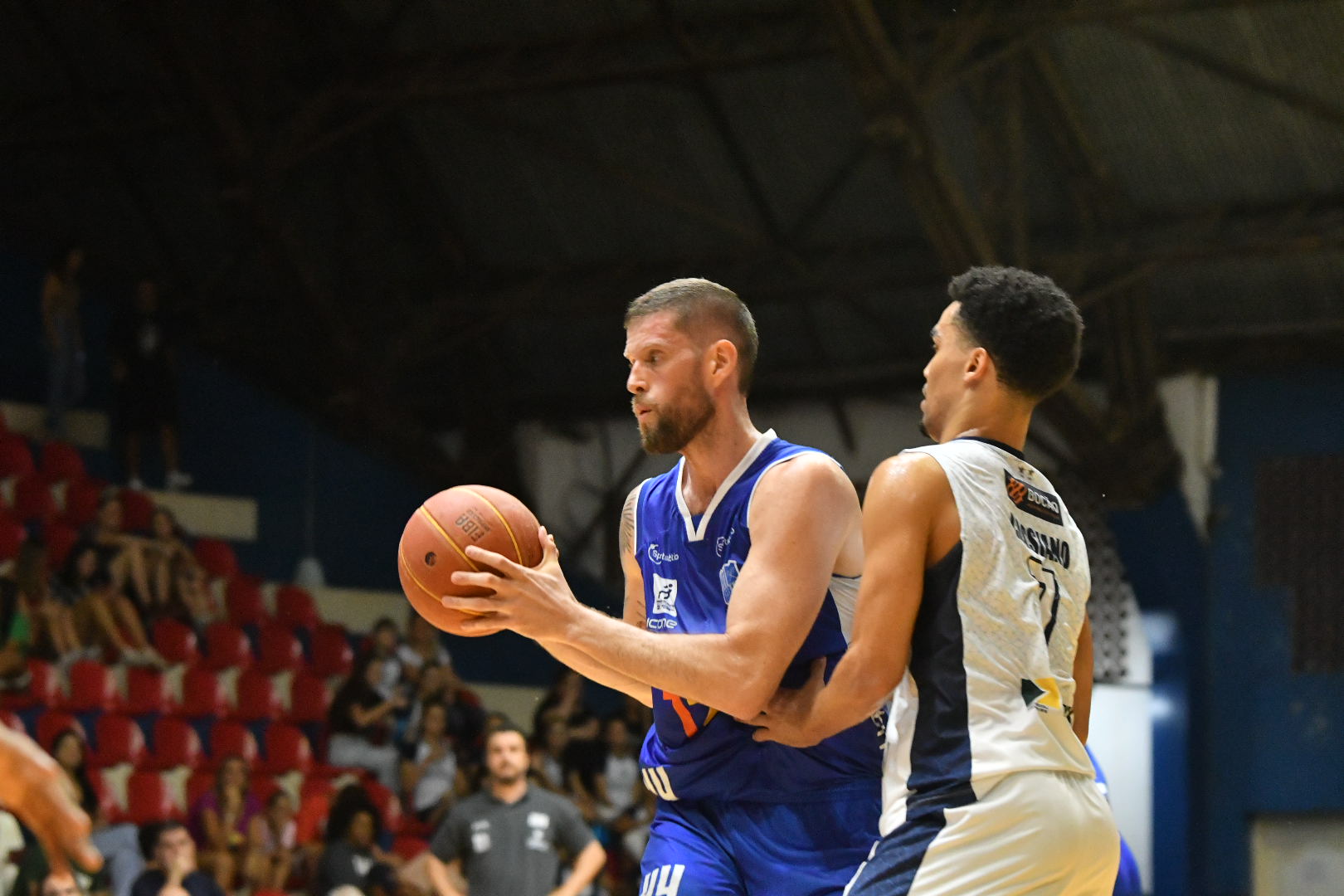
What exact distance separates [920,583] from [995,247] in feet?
32.4

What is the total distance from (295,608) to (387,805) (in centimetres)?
299

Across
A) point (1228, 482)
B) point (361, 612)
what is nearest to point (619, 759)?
point (361, 612)

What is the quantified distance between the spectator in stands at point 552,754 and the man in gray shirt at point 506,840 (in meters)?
3.12

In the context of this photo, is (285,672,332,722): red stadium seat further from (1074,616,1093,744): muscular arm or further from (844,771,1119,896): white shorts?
(844,771,1119,896): white shorts

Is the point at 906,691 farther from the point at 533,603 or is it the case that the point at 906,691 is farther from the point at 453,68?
the point at 453,68

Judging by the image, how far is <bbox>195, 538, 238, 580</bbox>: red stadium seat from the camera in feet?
47.7

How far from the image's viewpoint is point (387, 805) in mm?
12633

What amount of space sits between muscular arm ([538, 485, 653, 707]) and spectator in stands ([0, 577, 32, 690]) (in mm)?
7663

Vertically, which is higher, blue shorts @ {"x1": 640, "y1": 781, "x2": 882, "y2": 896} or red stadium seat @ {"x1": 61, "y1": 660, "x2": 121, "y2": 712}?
red stadium seat @ {"x1": 61, "y1": 660, "x2": 121, "y2": 712}

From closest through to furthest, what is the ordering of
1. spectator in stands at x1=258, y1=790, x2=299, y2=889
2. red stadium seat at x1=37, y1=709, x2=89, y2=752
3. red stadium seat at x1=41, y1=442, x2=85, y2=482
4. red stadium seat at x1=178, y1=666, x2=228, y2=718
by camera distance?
1. red stadium seat at x1=37, y1=709, x2=89, y2=752
2. spectator in stands at x1=258, y1=790, x2=299, y2=889
3. red stadium seat at x1=178, y1=666, x2=228, y2=718
4. red stadium seat at x1=41, y1=442, x2=85, y2=482

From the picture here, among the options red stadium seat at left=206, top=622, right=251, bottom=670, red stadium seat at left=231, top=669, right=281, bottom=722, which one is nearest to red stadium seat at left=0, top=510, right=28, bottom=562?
red stadium seat at left=206, top=622, right=251, bottom=670

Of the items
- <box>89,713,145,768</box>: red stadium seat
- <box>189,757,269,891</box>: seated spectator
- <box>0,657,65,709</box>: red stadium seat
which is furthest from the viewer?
<box>89,713,145,768</box>: red stadium seat

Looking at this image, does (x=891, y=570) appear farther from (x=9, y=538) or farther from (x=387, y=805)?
(x=9, y=538)

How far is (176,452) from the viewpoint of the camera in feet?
51.8
